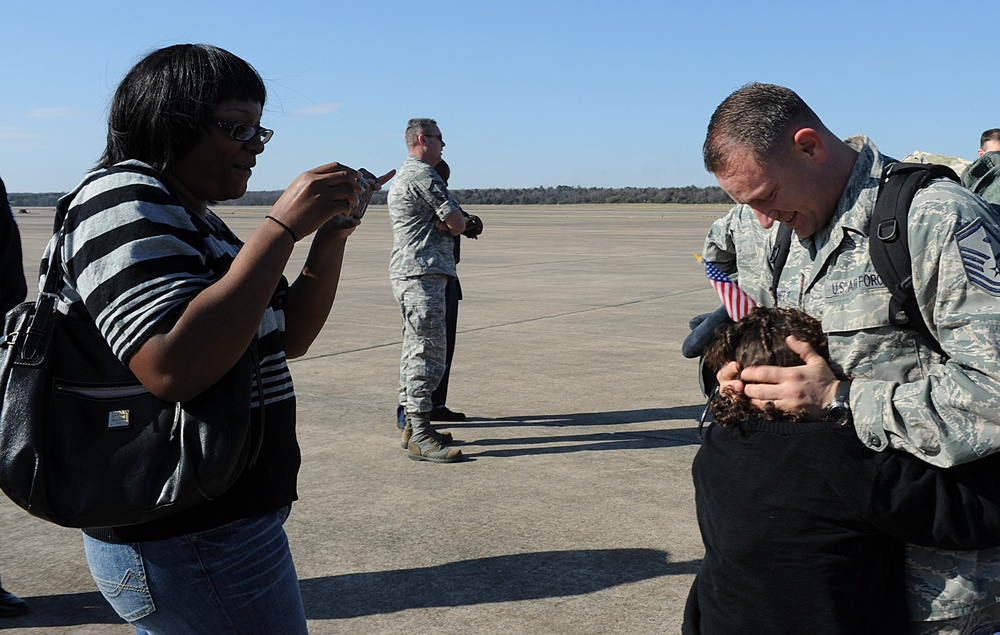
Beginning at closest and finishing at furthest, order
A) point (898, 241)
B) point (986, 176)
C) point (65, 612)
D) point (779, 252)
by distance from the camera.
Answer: point (898, 241) → point (779, 252) → point (65, 612) → point (986, 176)

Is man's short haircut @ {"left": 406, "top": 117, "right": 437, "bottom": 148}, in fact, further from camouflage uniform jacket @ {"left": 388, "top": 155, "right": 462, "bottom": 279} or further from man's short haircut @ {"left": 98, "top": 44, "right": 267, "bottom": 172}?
man's short haircut @ {"left": 98, "top": 44, "right": 267, "bottom": 172}

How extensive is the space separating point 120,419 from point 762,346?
1.32 m

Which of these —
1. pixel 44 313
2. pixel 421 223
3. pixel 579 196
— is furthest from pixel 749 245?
pixel 579 196

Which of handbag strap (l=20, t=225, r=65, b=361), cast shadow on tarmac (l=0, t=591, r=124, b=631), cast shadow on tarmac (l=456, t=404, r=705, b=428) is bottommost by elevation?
cast shadow on tarmac (l=456, t=404, r=705, b=428)

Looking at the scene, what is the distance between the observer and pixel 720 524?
2121 mm

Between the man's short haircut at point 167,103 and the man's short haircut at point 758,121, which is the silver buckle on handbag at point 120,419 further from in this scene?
the man's short haircut at point 758,121

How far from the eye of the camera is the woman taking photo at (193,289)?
1642mm

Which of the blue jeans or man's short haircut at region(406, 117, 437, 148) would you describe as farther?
man's short haircut at region(406, 117, 437, 148)

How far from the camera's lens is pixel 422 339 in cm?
615

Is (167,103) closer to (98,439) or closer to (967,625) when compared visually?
(98,439)

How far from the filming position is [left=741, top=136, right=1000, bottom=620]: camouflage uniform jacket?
1.80 m

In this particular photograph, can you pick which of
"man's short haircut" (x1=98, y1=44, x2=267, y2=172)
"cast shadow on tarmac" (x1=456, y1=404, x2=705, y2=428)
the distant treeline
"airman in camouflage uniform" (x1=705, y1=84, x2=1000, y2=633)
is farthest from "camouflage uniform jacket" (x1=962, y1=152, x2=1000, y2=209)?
the distant treeline

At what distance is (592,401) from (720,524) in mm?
→ 5148

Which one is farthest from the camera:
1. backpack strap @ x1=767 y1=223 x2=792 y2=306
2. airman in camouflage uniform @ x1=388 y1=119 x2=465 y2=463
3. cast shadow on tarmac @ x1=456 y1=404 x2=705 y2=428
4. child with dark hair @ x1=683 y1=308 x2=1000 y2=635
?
cast shadow on tarmac @ x1=456 y1=404 x2=705 y2=428
